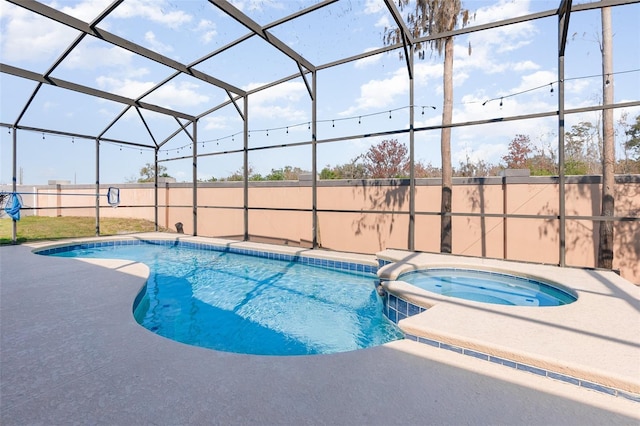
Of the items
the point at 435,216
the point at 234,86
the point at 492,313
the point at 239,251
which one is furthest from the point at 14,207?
the point at 435,216

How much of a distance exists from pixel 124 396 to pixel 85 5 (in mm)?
6089

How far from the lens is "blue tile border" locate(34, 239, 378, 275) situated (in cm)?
567

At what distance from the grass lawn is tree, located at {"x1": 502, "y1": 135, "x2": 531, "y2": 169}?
51.6ft

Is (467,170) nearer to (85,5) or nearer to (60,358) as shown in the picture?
(85,5)

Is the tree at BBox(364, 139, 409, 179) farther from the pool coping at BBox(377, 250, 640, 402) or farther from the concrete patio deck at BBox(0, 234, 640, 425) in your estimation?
the concrete patio deck at BBox(0, 234, 640, 425)

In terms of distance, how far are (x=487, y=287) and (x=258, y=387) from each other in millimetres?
3762

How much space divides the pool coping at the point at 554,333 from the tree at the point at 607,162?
2719 mm

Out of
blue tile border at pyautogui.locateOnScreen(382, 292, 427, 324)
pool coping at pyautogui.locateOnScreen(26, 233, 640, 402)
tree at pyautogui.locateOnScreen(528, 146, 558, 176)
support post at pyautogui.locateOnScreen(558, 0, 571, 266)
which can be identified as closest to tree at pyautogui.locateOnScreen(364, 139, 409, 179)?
tree at pyautogui.locateOnScreen(528, 146, 558, 176)

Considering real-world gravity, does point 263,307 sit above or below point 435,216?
below

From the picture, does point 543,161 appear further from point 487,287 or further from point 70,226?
point 70,226

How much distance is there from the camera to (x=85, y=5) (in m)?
4.86

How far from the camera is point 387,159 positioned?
14.8 metres

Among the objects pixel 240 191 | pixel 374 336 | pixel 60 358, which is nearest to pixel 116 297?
pixel 60 358

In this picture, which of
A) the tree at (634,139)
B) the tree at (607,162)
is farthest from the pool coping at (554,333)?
the tree at (634,139)
